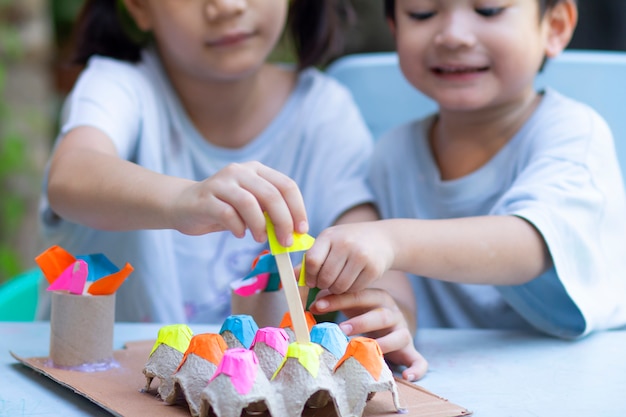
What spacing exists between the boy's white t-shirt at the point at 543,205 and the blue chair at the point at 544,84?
0.76 feet

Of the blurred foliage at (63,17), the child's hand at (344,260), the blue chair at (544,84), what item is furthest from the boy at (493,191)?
the blurred foliage at (63,17)

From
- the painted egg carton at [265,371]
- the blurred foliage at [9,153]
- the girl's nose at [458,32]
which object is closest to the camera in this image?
the painted egg carton at [265,371]

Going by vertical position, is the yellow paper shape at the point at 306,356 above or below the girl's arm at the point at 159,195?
below

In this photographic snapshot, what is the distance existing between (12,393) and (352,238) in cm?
33

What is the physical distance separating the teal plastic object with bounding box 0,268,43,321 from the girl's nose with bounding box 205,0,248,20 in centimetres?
52

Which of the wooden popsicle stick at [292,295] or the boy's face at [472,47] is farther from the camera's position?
the boy's face at [472,47]

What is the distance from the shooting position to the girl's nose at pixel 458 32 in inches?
42.6

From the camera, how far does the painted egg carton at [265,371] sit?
2.06ft

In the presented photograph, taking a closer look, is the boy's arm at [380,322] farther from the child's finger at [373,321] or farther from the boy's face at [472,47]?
the boy's face at [472,47]

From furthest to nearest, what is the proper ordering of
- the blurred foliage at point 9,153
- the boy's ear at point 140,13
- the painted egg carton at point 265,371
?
1. the blurred foliage at point 9,153
2. the boy's ear at point 140,13
3. the painted egg carton at point 265,371

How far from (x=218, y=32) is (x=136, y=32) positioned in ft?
0.97

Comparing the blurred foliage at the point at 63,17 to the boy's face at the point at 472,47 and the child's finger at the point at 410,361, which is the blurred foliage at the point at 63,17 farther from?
the child's finger at the point at 410,361

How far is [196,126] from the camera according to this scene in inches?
53.6

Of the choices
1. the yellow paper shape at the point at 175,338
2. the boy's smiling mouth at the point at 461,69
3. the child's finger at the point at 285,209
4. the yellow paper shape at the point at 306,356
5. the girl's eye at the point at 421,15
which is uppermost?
the girl's eye at the point at 421,15
